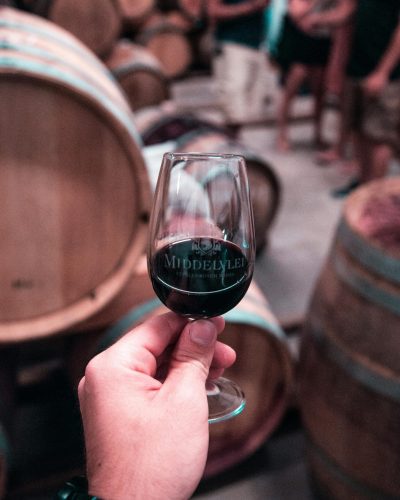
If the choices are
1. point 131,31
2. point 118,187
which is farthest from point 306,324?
point 131,31

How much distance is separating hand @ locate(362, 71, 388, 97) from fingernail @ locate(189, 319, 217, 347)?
2.68 metres

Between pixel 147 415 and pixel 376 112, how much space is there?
2929 millimetres

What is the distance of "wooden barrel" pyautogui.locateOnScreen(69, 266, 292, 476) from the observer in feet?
4.52

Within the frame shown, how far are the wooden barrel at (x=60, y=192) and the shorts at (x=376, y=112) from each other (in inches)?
84.6

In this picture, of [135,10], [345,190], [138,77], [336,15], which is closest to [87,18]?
[138,77]

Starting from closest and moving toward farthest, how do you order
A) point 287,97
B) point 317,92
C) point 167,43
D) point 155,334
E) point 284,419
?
1. point 155,334
2. point 284,419
3. point 287,97
4. point 317,92
5. point 167,43

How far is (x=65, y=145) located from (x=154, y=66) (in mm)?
2413

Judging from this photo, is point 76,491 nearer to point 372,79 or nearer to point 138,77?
point 372,79

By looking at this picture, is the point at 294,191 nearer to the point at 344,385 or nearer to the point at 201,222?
the point at 344,385

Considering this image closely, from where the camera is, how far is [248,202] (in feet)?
2.37

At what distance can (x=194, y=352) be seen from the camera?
26.2 inches

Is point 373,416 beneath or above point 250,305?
beneath

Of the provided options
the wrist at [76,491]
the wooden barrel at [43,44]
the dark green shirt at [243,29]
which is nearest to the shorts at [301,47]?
the dark green shirt at [243,29]

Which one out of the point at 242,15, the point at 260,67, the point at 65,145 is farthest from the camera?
the point at 260,67
